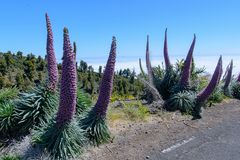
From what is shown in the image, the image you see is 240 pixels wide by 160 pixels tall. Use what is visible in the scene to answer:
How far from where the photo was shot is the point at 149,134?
8.07 metres

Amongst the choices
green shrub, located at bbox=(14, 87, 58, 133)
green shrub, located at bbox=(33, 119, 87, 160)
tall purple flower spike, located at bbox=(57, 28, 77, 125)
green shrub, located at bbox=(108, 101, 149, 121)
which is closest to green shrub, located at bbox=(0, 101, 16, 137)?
green shrub, located at bbox=(14, 87, 58, 133)

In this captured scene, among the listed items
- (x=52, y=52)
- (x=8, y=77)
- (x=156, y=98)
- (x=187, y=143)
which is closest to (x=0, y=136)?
Answer: (x=52, y=52)

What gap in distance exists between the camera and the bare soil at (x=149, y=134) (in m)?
6.79

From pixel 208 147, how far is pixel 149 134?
1306mm

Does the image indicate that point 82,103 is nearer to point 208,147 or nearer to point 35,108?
point 35,108

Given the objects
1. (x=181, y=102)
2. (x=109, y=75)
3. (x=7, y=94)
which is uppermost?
(x=109, y=75)

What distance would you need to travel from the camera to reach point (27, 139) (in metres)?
6.70

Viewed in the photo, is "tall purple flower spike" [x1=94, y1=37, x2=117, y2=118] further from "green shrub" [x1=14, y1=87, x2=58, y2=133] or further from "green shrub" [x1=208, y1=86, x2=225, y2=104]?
"green shrub" [x1=208, y1=86, x2=225, y2=104]

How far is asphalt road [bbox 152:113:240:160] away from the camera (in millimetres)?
6883

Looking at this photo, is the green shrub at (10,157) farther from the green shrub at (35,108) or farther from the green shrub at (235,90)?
the green shrub at (235,90)

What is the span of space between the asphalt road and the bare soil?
0.60 feet

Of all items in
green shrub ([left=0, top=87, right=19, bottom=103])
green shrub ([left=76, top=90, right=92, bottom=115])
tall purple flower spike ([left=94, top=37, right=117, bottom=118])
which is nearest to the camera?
tall purple flower spike ([left=94, top=37, right=117, bottom=118])

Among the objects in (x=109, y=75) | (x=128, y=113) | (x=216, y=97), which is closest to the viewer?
(x=109, y=75)

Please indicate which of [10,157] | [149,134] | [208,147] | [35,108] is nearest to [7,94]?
[35,108]
